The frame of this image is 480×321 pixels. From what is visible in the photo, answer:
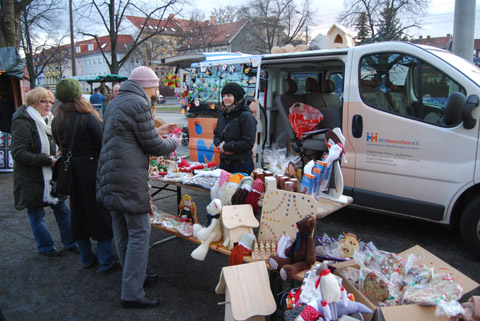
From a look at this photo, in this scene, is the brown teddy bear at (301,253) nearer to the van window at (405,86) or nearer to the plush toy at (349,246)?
the plush toy at (349,246)

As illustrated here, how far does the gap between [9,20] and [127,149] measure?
338 inches

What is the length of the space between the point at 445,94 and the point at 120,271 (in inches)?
156

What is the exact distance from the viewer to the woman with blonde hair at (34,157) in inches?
138

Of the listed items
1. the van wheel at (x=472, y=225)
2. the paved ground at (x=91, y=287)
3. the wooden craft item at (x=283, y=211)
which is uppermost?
the wooden craft item at (x=283, y=211)

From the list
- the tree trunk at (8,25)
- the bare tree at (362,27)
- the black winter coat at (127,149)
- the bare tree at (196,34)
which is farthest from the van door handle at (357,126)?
the bare tree at (196,34)

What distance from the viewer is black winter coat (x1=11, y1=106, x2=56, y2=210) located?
3498 millimetres

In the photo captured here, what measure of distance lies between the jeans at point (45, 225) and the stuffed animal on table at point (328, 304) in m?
2.95

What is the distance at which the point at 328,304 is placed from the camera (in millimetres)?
1761

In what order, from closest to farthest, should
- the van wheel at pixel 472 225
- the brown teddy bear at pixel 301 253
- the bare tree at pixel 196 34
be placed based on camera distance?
the brown teddy bear at pixel 301 253, the van wheel at pixel 472 225, the bare tree at pixel 196 34

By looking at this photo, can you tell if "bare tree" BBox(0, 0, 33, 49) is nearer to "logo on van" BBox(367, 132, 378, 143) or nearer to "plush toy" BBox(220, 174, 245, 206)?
"plush toy" BBox(220, 174, 245, 206)

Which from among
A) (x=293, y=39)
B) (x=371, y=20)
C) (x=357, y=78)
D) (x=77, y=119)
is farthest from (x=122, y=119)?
(x=293, y=39)

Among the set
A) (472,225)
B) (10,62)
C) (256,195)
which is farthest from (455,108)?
(10,62)

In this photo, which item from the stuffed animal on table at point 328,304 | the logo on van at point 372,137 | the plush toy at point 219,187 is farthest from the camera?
the logo on van at point 372,137

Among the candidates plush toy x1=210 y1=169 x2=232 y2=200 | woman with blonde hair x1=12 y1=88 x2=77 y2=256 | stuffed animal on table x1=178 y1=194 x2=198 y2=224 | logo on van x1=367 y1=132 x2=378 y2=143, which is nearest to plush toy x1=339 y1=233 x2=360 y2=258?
plush toy x1=210 y1=169 x2=232 y2=200
